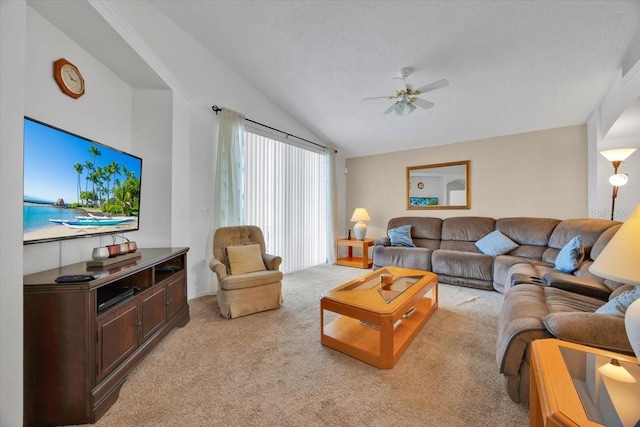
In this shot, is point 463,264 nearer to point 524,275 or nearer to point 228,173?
point 524,275

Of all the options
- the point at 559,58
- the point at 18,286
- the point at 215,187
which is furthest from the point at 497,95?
the point at 18,286

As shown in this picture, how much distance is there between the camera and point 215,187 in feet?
11.0

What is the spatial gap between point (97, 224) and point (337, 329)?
210 centimetres

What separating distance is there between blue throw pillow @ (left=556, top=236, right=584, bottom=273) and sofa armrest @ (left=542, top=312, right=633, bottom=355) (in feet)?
5.80

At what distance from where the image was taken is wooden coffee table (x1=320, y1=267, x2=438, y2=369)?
1768 millimetres

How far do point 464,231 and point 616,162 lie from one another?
1.92 metres

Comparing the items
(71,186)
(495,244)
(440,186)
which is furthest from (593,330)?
(440,186)

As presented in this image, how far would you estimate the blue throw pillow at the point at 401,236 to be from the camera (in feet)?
15.0

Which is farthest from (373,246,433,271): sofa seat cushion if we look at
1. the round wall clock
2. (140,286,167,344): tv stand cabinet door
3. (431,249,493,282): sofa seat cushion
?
the round wall clock

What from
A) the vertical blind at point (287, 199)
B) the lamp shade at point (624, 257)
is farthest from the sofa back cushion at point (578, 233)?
the vertical blind at point (287, 199)

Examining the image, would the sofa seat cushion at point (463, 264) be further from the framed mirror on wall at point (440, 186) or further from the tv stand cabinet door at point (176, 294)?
the tv stand cabinet door at point (176, 294)

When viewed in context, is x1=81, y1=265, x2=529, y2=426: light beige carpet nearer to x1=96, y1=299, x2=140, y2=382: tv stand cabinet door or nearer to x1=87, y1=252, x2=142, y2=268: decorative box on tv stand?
x1=96, y1=299, x2=140, y2=382: tv stand cabinet door

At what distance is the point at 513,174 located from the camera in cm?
421

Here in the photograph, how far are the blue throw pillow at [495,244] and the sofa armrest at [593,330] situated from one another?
2706 millimetres
